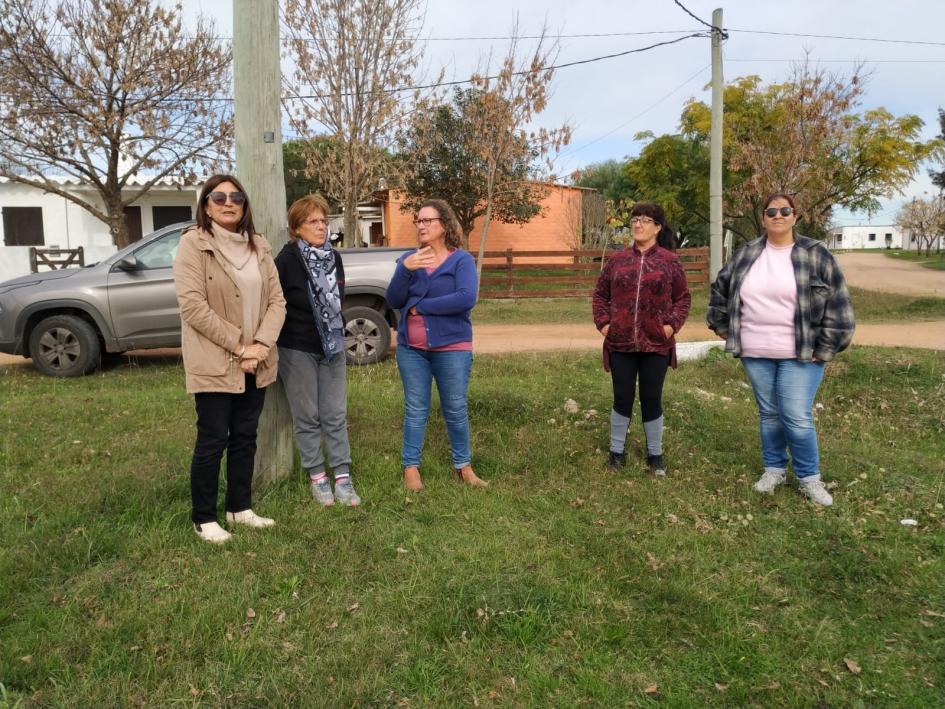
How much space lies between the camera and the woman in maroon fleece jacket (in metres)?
4.78

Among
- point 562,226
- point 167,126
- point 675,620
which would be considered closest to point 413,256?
point 675,620

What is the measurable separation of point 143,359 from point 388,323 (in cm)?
344

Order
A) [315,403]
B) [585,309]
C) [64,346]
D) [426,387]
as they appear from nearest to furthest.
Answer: [315,403], [426,387], [64,346], [585,309]

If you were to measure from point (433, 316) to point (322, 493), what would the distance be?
1.25 metres

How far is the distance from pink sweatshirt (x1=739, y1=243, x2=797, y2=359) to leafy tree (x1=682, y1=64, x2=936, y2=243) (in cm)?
1179

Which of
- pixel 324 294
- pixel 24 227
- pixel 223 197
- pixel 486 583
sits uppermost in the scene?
pixel 24 227

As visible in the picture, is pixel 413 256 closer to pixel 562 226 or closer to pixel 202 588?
pixel 202 588

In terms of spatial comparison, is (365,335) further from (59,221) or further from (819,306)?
(59,221)

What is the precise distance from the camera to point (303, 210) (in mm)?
4199

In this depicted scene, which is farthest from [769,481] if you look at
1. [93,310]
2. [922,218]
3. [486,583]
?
[922,218]

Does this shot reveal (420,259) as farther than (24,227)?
No

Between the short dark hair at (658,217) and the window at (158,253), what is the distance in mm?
5901

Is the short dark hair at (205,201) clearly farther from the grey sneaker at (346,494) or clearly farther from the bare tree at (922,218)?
the bare tree at (922,218)

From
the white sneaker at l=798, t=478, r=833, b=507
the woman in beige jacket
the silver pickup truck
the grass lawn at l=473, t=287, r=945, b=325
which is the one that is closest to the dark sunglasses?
the woman in beige jacket
